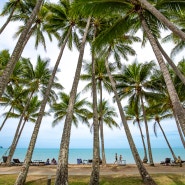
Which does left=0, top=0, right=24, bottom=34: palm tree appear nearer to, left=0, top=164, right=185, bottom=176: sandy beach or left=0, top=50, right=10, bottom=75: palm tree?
left=0, top=50, right=10, bottom=75: palm tree

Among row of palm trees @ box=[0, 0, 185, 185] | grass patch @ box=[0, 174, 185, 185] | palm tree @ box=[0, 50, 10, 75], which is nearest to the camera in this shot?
row of palm trees @ box=[0, 0, 185, 185]

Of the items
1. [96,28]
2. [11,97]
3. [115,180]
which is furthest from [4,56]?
[115,180]

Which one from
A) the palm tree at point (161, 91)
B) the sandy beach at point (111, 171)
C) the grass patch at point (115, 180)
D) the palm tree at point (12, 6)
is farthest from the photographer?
the palm tree at point (161, 91)

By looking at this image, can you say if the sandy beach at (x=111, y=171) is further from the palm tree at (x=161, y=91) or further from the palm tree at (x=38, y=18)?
the palm tree at (x=38, y=18)

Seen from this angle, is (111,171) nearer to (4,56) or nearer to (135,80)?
(135,80)

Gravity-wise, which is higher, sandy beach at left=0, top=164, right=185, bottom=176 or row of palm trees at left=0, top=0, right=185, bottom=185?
row of palm trees at left=0, top=0, right=185, bottom=185

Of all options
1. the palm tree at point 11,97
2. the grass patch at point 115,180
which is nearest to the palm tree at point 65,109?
the palm tree at point 11,97

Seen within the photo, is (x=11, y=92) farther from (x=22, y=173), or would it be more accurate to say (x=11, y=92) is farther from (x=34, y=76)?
(x=22, y=173)

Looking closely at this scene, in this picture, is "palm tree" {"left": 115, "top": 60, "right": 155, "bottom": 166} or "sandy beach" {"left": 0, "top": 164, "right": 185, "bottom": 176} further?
"palm tree" {"left": 115, "top": 60, "right": 155, "bottom": 166}

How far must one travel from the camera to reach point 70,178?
13.3 meters

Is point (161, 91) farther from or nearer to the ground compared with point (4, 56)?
nearer to the ground

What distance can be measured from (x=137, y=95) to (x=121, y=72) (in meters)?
3.46

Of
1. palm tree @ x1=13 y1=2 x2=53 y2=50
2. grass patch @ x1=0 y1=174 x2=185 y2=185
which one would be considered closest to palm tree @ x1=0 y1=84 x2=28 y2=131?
palm tree @ x1=13 y1=2 x2=53 y2=50

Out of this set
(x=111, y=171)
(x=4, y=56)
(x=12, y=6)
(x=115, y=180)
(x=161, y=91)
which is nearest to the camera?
(x=115, y=180)
